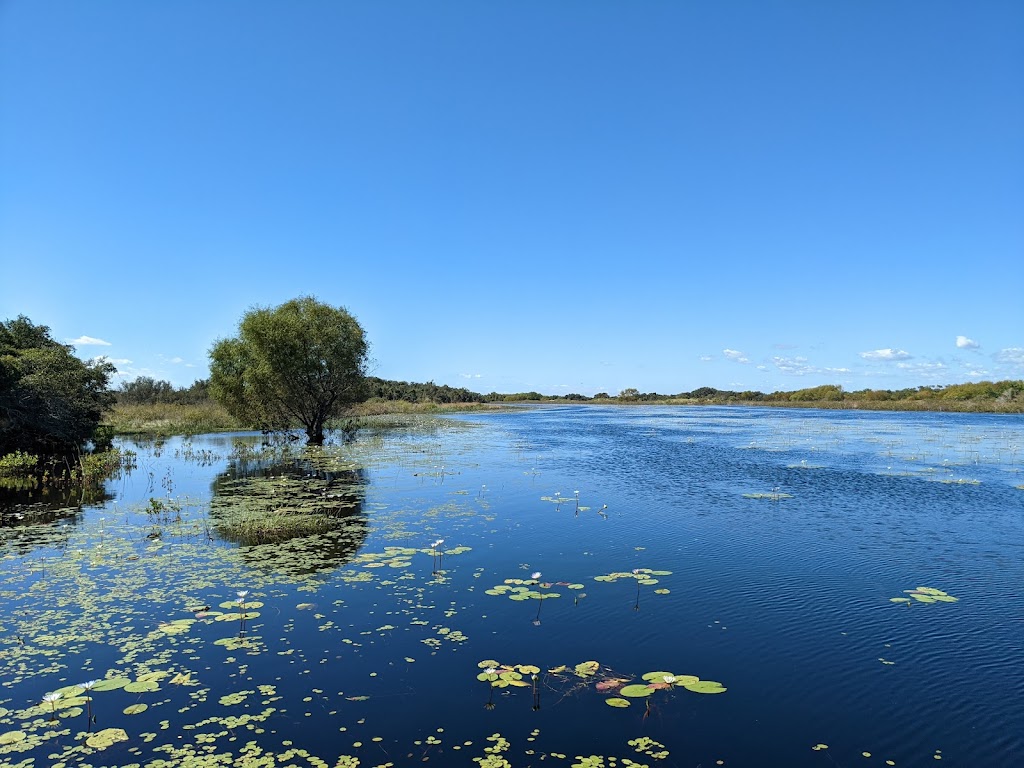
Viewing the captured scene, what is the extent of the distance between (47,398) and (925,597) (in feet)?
93.7

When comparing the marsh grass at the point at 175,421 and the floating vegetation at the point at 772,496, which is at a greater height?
the marsh grass at the point at 175,421

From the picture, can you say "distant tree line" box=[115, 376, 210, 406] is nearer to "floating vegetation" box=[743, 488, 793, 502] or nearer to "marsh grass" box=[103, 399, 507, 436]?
"marsh grass" box=[103, 399, 507, 436]

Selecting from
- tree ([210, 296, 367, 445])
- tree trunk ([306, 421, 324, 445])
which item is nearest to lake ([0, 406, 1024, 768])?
tree ([210, 296, 367, 445])

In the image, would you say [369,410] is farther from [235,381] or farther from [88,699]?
[88,699]

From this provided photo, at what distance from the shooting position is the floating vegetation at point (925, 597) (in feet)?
31.8

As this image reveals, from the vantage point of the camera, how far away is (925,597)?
9.81 metres

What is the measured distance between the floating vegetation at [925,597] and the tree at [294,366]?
33.4 m

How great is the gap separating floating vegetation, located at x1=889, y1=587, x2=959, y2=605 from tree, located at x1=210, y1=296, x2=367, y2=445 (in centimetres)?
3342

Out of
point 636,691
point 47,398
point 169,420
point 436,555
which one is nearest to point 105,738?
point 636,691

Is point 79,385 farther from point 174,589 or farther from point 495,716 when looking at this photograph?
point 495,716

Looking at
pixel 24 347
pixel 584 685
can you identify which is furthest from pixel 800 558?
pixel 24 347

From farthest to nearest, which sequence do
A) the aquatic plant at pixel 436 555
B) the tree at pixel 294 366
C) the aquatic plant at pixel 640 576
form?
the tree at pixel 294 366, the aquatic plant at pixel 436 555, the aquatic plant at pixel 640 576

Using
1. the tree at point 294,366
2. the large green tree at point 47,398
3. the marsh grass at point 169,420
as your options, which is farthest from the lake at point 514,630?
the marsh grass at point 169,420

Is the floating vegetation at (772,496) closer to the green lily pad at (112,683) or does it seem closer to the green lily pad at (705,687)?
the green lily pad at (705,687)
